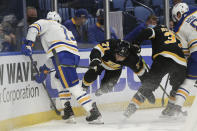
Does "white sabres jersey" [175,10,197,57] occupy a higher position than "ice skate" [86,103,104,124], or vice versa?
"white sabres jersey" [175,10,197,57]

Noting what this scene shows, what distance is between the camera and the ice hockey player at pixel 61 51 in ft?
17.5

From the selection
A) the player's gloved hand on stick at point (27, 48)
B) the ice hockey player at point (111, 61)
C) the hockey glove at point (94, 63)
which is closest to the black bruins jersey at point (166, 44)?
the ice hockey player at point (111, 61)

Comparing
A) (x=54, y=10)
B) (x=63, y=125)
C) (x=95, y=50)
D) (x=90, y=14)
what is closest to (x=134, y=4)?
(x=90, y=14)

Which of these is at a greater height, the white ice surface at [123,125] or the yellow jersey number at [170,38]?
the yellow jersey number at [170,38]

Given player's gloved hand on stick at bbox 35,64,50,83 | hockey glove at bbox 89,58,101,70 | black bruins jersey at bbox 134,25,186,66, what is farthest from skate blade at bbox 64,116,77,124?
Result: black bruins jersey at bbox 134,25,186,66

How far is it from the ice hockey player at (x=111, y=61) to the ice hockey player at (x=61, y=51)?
0.27m

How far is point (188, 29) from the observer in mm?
5543

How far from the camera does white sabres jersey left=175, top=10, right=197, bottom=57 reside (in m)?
5.54

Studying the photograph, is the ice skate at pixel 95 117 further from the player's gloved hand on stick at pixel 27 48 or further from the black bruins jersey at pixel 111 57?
the player's gloved hand on stick at pixel 27 48

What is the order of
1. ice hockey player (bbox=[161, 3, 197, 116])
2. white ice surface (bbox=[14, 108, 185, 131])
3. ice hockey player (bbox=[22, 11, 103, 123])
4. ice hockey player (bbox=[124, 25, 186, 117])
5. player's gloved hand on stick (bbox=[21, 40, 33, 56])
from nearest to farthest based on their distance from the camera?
white ice surface (bbox=[14, 108, 185, 131])
player's gloved hand on stick (bbox=[21, 40, 33, 56])
ice hockey player (bbox=[22, 11, 103, 123])
ice hockey player (bbox=[124, 25, 186, 117])
ice hockey player (bbox=[161, 3, 197, 116])

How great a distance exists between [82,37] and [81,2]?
17.9 inches

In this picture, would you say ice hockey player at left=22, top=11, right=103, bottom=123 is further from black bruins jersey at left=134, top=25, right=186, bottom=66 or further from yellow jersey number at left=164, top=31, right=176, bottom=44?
yellow jersey number at left=164, top=31, right=176, bottom=44

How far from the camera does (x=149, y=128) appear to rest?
485cm

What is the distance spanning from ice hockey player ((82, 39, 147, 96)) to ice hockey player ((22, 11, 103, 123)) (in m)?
0.27
